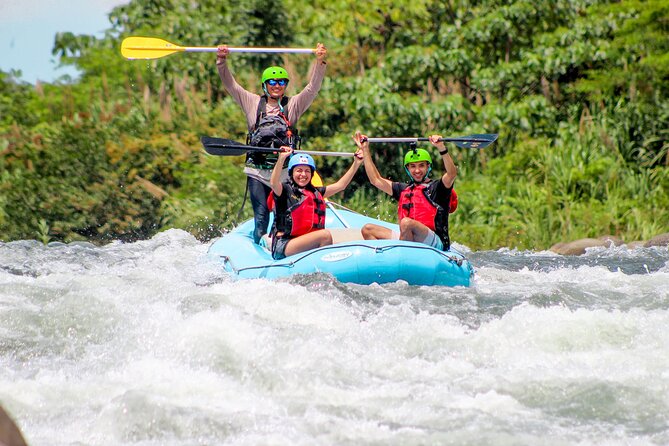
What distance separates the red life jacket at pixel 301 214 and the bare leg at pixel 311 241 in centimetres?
14

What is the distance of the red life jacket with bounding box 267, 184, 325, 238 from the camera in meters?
7.12

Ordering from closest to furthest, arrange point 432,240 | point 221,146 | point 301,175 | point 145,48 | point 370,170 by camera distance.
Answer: point 301,175
point 432,240
point 370,170
point 221,146
point 145,48

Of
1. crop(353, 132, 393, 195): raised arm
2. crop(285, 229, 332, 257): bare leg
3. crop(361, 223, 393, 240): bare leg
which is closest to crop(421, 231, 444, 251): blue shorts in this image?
crop(361, 223, 393, 240): bare leg

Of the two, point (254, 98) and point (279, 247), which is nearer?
point (279, 247)

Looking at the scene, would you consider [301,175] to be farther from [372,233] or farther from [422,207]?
[422,207]

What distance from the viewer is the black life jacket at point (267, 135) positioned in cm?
776

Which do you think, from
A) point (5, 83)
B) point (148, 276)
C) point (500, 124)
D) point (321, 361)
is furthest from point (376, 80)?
point (321, 361)

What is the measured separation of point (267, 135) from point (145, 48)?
79.6 inches

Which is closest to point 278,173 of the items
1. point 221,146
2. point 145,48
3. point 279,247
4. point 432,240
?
point 279,247

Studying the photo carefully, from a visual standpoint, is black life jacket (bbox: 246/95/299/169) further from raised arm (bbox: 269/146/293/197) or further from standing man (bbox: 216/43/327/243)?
raised arm (bbox: 269/146/293/197)

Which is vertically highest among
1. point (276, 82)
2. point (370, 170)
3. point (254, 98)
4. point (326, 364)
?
point (276, 82)

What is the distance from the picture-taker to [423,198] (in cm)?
742

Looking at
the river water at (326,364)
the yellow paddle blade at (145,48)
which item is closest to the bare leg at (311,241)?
the river water at (326,364)

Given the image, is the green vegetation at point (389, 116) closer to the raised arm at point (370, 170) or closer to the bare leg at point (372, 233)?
the raised arm at point (370, 170)
